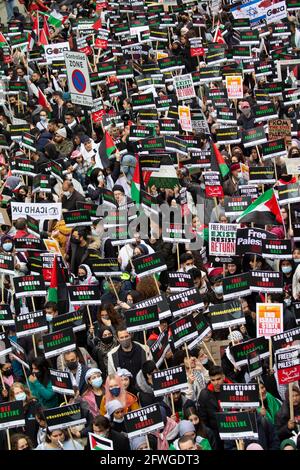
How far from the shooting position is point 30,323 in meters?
15.8

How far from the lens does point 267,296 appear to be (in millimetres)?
15906

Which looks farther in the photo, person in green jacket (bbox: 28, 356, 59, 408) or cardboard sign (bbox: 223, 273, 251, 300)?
cardboard sign (bbox: 223, 273, 251, 300)

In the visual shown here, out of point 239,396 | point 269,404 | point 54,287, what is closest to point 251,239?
point 54,287

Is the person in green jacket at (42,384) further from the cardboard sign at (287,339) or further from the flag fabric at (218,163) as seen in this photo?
the flag fabric at (218,163)

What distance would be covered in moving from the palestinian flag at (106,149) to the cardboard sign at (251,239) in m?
4.99

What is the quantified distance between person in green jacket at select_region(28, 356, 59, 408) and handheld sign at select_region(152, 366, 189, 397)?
1.79 metres

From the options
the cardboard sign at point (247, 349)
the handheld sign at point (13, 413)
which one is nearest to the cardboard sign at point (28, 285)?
the handheld sign at point (13, 413)

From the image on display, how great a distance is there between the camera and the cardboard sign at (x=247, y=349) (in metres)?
14.2

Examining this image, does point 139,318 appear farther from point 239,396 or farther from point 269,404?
point 239,396

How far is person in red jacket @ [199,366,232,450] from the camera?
13625 mm

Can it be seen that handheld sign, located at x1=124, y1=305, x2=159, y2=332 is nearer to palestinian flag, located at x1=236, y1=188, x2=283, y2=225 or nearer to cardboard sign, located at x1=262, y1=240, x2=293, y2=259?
cardboard sign, located at x1=262, y1=240, x2=293, y2=259

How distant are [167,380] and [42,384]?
6.86ft

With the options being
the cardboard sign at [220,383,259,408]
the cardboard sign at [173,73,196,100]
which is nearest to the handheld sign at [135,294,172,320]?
the cardboard sign at [220,383,259,408]

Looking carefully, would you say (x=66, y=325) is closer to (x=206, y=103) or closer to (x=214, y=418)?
(x=214, y=418)
